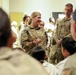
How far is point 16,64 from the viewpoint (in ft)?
3.19

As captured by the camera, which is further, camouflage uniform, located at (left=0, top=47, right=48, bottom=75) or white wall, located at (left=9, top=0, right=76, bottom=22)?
white wall, located at (left=9, top=0, right=76, bottom=22)

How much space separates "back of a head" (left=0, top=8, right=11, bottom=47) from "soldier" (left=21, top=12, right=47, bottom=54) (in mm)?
3099

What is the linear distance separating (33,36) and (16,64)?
329 centimetres

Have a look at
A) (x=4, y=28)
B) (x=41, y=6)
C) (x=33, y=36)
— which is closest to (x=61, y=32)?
(x=33, y=36)

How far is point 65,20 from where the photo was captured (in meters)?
4.48

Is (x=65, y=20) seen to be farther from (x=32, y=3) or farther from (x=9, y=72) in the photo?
(x=32, y=3)

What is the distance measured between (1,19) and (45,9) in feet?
32.0

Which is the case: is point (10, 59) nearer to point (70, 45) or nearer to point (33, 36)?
point (70, 45)

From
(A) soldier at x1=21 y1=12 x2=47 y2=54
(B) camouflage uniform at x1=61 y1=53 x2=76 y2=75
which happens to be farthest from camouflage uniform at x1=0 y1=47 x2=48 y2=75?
(A) soldier at x1=21 y1=12 x2=47 y2=54

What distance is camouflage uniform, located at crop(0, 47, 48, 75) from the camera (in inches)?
37.0

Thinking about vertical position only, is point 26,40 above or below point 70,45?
below

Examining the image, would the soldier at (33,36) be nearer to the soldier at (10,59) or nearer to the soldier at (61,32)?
the soldier at (61,32)

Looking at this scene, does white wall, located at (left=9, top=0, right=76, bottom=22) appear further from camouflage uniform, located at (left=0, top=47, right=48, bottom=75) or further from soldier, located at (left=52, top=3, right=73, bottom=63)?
camouflage uniform, located at (left=0, top=47, right=48, bottom=75)

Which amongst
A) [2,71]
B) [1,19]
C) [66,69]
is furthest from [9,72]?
[66,69]
